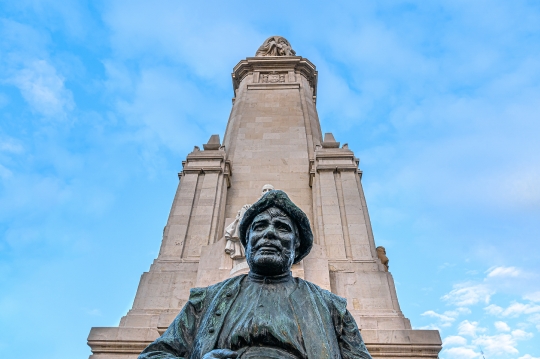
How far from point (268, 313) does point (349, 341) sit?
728 millimetres

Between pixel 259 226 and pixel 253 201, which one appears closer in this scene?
pixel 259 226

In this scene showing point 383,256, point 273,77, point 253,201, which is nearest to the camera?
point 383,256

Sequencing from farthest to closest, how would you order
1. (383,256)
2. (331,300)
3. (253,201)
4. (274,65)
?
(274,65) → (253,201) → (383,256) → (331,300)

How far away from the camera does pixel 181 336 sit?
9.96 feet

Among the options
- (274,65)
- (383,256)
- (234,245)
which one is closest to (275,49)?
(274,65)

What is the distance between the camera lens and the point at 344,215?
34.7ft

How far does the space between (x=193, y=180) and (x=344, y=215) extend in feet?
15.0

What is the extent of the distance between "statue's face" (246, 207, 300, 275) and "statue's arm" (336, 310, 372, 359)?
0.62 meters

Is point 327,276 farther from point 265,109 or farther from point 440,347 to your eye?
point 265,109

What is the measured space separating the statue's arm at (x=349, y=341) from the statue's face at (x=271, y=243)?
62cm

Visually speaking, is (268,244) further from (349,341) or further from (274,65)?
(274,65)

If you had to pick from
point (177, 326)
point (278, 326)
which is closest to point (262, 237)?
point (278, 326)

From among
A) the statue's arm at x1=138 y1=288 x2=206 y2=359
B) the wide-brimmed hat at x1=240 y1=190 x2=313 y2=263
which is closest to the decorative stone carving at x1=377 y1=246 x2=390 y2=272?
the wide-brimmed hat at x1=240 y1=190 x2=313 y2=263

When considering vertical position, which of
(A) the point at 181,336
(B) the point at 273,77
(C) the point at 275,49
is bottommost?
(A) the point at 181,336
